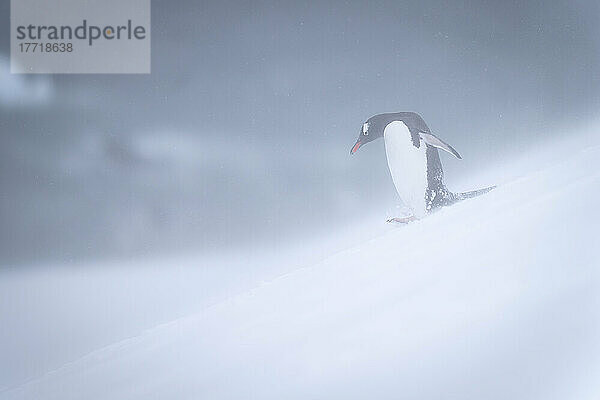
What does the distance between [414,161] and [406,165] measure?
0.03m

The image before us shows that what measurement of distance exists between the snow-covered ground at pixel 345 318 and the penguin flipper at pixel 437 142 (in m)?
0.22

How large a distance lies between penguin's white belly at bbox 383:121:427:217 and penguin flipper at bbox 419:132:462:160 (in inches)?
0.9

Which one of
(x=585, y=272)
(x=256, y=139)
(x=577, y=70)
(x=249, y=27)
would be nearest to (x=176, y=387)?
(x=256, y=139)

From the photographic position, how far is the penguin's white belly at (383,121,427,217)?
2.06 m

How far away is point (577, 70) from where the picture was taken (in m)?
2.09

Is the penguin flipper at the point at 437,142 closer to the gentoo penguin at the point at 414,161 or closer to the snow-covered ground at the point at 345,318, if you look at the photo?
the gentoo penguin at the point at 414,161

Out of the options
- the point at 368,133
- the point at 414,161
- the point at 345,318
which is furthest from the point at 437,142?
the point at 345,318

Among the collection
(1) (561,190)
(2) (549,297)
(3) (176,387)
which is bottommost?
(3) (176,387)

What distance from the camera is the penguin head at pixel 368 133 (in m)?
2.06

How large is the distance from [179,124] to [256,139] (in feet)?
0.86

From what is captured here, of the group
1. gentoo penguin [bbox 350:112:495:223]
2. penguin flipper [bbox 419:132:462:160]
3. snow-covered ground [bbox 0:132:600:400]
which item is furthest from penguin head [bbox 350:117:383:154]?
snow-covered ground [bbox 0:132:600:400]

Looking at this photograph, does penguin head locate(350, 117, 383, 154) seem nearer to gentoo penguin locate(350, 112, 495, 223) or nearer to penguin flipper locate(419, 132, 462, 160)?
gentoo penguin locate(350, 112, 495, 223)

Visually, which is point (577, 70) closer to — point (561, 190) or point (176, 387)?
point (561, 190)

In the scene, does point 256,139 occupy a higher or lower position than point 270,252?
higher
